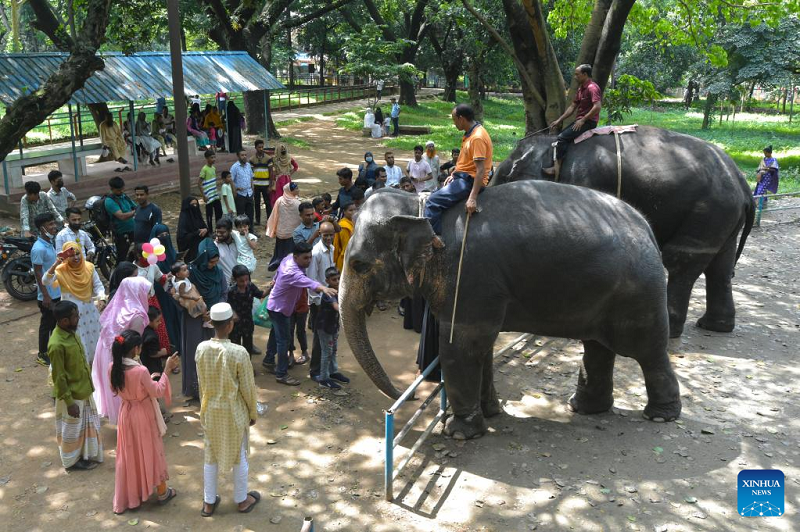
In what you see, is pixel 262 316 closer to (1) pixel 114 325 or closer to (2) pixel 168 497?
(1) pixel 114 325

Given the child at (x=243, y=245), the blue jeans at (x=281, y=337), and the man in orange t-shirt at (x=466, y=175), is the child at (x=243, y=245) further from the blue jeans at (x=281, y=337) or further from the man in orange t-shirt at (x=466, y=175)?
the man in orange t-shirt at (x=466, y=175)

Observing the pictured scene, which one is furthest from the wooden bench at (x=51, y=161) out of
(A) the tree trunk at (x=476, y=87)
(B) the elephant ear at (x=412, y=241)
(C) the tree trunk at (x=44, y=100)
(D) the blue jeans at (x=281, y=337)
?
(A) the tree trunk at (x=476, y=87)

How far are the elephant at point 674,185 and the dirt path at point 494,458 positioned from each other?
43.9 inches

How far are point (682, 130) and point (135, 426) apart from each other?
114 feet

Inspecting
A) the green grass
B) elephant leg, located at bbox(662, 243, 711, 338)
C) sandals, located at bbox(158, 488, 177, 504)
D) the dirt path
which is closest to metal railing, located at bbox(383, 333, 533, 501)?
the dirt path

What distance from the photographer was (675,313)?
9.06 metres

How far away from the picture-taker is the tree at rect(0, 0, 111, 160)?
10422 mm

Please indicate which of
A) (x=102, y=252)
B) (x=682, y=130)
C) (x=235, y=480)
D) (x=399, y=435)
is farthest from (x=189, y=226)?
(x=682, y=130)

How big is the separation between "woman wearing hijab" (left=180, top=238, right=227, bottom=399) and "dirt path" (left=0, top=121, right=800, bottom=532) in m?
0.34

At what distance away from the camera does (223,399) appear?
5.30m

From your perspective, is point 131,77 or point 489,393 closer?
point 489,393

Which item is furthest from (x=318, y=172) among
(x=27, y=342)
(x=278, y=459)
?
(x=278, y=459)

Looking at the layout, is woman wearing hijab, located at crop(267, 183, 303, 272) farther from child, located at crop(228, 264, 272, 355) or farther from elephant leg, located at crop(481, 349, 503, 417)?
elephant leg, located at crop(481, 349, 503, 417)

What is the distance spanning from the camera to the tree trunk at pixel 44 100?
10.4m
